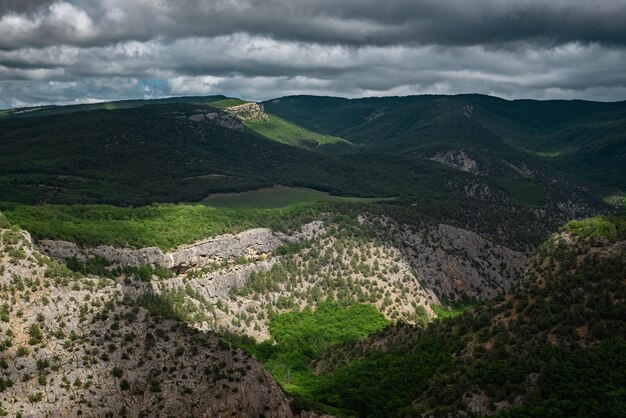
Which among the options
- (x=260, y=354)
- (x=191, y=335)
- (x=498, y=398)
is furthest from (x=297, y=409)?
(x=260, y=354)

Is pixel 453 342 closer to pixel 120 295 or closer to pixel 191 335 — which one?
pixel 191 335

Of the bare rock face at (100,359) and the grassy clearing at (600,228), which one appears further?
the grassy clearing at (600,228)

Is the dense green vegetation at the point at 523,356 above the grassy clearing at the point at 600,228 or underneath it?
underneath

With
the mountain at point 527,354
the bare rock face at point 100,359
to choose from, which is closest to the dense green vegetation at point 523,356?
the mountain at point 527,354

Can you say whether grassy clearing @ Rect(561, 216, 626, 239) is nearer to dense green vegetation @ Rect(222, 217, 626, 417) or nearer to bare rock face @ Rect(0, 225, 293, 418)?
dense green vegetation @ Rect(222, 217, 626, 417)

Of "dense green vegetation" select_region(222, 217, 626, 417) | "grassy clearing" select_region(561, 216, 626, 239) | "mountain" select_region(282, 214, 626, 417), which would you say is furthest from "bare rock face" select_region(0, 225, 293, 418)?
"grassy clearing" select_region(561, 216, 626, 239)

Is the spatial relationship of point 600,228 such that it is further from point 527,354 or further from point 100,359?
point 100,359

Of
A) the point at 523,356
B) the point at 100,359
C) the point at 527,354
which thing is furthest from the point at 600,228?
the point at 100,359

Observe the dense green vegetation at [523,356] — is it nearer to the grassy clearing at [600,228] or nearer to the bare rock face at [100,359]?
the grassy clearing at [600,228]
